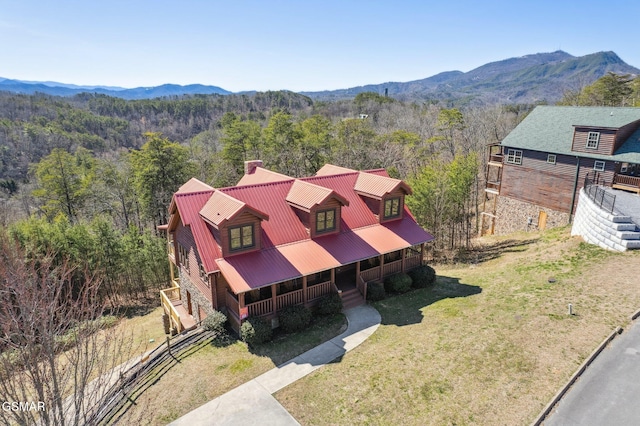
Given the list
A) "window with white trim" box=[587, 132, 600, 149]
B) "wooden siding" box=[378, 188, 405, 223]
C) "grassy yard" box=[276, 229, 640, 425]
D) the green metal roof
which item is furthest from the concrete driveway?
"window with white trim" box=[587, 132, 600, 149]

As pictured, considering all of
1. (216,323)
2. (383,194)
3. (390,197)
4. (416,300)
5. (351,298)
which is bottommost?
(416,300)

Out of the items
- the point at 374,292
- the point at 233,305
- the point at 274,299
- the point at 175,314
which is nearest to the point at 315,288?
the point at 274,299

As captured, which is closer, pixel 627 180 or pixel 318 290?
pixel 318 290

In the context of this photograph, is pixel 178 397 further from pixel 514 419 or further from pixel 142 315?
pixel 142 315

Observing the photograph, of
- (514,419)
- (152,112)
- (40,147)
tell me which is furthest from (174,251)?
(152,112)

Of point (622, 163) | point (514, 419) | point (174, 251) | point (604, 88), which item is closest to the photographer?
point (514, 419)

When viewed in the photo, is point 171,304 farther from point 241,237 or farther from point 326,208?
point 326,208

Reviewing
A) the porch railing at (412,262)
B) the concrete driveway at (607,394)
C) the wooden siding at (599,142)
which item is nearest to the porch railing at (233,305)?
the porch railing at (412,262)
